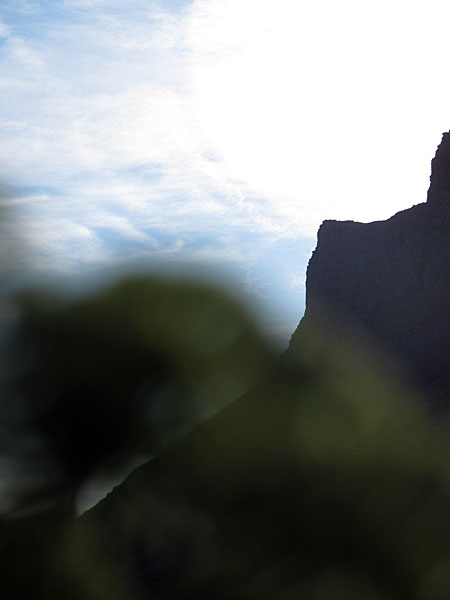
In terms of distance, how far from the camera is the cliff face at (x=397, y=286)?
447cm

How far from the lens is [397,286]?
4.98 metres

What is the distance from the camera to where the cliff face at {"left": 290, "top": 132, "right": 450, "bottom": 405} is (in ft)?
14.7

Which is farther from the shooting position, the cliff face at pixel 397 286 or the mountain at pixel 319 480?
the cliff face at pixel 397 286

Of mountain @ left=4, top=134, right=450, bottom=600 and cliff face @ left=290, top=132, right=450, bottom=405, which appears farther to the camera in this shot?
cliff face @ left=290, top=132, right=450, bottom=405

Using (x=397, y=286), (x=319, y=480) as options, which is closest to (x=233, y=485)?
(x=319, y=480)

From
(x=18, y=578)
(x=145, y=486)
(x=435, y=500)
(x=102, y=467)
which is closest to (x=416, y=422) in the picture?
(x=435, y=500)

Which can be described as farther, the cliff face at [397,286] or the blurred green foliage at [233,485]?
the cliff face at [397,286]

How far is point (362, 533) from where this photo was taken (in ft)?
12.3

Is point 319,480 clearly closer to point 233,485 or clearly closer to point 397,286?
point 233,485

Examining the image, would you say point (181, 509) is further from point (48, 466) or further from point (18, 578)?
point (48, 466)

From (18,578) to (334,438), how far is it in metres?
2.87

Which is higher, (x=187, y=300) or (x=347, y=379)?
(x=187, y=300)

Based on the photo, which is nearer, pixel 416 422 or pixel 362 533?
pixel 362 533

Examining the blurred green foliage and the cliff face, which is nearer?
the blurred green foliage
